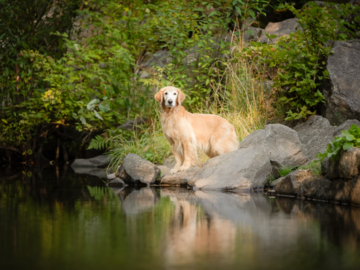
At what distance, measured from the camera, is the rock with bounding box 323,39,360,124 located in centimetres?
692

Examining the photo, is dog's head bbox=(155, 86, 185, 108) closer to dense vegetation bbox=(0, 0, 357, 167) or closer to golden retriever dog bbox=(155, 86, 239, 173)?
golden retriever dog bbox=(155, 86, 239, 173)

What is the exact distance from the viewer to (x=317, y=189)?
15.5ft

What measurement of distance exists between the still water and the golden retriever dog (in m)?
1.52

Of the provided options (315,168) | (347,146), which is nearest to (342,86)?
(315,168)

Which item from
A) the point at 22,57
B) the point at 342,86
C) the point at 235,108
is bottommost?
the point at 235,108

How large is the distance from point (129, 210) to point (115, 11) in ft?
27.4

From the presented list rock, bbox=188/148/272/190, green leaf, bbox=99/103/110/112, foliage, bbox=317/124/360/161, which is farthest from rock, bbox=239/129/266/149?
green leaf, bbox=99/103/110/112

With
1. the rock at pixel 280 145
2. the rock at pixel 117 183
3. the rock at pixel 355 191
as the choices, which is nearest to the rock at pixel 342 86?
the rock at pixel 280 145

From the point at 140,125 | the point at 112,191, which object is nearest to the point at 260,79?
Result: the point at 140,125

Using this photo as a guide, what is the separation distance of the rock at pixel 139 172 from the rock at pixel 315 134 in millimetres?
2352

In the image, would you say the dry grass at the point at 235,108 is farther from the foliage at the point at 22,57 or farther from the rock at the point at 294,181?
the foliage at the point at 22,57

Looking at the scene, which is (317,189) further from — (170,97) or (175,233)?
(170,97)

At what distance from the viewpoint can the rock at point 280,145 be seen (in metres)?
6.16

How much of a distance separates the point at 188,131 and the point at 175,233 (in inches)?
136
